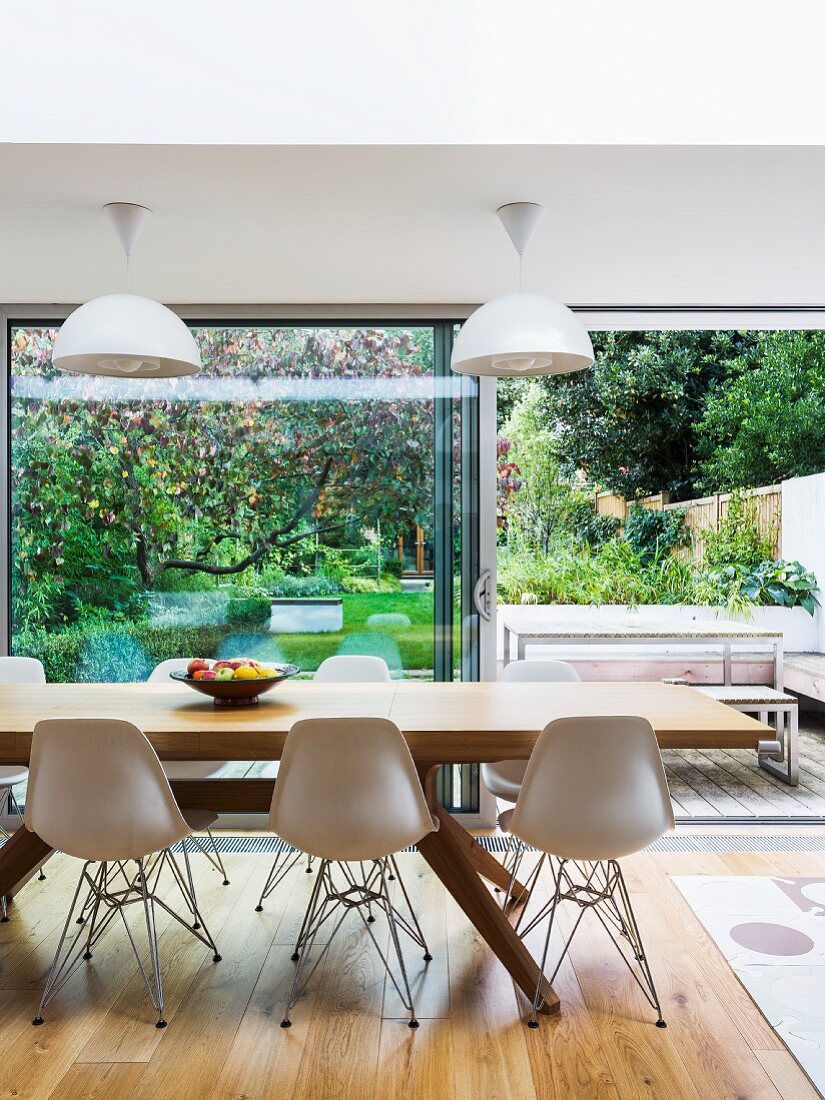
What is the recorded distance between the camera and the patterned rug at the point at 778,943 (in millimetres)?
2443

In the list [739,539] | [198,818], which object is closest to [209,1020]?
[198,818]

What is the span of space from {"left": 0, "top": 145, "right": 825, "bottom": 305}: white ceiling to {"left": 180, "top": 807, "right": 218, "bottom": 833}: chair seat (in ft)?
6.24

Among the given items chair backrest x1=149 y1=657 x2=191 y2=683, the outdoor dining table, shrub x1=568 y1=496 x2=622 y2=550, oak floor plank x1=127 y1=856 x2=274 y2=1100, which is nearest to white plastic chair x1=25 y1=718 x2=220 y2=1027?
oak floor plank x1=127 y1=856 x2=274 y2=1100

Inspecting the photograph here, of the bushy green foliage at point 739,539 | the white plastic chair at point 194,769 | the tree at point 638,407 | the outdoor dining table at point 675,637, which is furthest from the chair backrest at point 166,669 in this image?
the tree at point 638,407

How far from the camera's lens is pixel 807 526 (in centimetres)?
738

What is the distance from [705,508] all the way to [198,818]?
23.4 ft

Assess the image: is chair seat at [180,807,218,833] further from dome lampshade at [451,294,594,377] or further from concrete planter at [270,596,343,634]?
dome lampshade at [451,294,594,377]

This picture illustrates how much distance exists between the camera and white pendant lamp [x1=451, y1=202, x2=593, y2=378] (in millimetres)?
2676

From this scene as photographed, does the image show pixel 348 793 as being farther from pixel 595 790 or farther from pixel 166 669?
pixel 166 669

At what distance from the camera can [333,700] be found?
310 cm

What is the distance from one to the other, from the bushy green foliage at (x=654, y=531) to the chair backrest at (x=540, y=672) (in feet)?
18.6

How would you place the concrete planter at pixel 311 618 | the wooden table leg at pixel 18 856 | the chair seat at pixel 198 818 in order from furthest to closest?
the concrete planter at pixel 311 618 → the wooden table leg at pixel 18 856 → the chair seat at pixel 198 818
